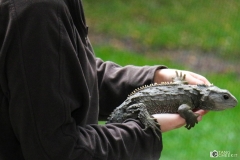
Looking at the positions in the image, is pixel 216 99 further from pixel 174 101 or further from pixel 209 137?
pixel 209 137

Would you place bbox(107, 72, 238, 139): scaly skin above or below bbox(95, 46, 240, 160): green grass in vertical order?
above

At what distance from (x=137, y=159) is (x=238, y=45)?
7.67 ft

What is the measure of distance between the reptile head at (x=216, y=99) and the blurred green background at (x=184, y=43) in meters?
0.97

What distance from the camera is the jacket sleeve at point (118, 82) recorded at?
4.57 feet

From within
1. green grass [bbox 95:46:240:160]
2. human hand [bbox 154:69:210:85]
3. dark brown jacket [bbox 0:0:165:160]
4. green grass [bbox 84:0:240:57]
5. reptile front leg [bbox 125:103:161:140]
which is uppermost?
dark brown jacket [bbox 0:0:165:160]

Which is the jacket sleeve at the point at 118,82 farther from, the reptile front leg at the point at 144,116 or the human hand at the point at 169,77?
the reptile front leg at the point at 144,116

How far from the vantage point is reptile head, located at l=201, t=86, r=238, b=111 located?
53.1 inches

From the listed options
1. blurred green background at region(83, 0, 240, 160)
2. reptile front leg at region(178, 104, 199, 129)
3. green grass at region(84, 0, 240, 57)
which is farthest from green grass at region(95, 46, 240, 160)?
reptile front leg at region(178, 104, 199, 129)

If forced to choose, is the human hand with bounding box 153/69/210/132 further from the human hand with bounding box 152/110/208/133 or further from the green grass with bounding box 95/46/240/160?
the green grass with bounding box 95/46/240/160

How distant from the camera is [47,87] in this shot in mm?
984

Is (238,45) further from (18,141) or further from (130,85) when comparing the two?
(18,141)

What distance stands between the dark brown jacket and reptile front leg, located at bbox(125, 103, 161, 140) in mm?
72

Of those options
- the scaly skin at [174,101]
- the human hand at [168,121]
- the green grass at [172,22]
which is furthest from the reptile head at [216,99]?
the green grass at [172,22]

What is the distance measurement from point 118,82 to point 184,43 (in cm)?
245
